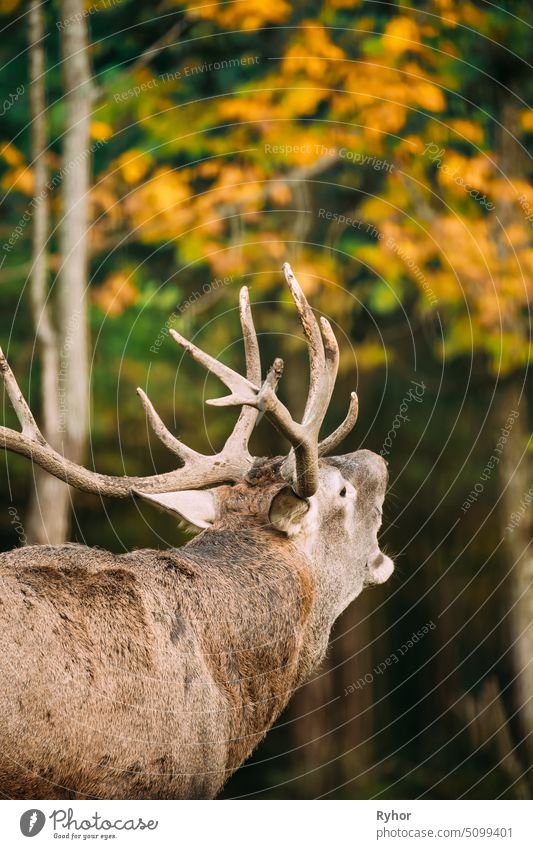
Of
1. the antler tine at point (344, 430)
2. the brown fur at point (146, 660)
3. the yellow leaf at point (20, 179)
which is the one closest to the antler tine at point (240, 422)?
the antler tine at point (344, 430)

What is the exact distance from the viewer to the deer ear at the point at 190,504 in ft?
18.6

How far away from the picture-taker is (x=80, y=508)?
460 inches

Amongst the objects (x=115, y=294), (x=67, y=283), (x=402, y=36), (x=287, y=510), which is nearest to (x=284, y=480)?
(x=287, y=510)

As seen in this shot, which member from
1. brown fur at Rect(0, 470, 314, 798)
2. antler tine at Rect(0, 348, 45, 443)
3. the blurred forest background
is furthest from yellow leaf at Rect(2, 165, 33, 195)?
brown fur at Rect(0, 470, 314, 798)

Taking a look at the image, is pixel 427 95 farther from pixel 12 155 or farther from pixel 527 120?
pixel 12 155

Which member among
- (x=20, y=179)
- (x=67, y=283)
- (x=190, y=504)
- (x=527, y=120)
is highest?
(x=20, y=179)

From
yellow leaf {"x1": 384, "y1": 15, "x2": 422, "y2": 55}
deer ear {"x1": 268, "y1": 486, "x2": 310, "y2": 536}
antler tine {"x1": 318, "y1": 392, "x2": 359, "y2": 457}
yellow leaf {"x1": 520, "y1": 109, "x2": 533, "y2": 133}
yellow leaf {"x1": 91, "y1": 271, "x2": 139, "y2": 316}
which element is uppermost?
yellow leaf {"x1": 384, "y1": 15, "x2": 422, "y2": 55}

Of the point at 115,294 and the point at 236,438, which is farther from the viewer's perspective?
the point at 115,294

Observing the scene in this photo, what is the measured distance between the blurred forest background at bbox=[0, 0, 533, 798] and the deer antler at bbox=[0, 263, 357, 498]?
3884 millimetres

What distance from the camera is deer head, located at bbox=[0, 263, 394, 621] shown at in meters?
5.46

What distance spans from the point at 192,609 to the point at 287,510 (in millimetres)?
765

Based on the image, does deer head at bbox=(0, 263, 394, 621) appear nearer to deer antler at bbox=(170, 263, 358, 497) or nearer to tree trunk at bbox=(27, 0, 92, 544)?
deer antler at bbox=(170, 263, 358, 497)

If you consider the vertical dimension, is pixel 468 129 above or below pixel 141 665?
above

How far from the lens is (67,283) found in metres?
10.1
